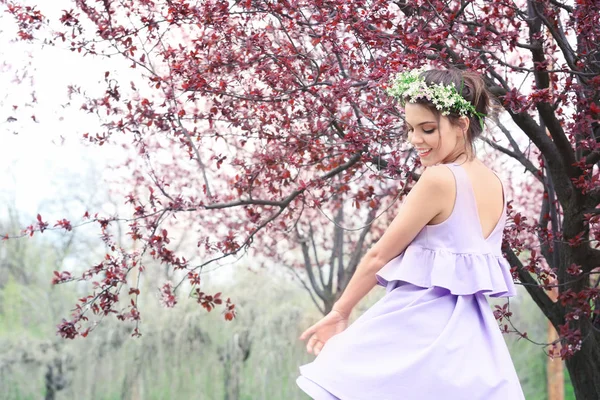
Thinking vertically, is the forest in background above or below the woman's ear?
below

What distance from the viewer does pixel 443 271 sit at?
186cm

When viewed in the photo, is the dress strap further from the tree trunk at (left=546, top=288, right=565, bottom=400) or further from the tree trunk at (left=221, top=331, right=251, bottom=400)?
the tree trunk at (left=546, top=288, right=565, bottom=400)

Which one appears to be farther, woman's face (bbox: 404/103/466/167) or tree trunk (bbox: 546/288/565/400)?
tree trunk (bbox: 546/288/565/400)

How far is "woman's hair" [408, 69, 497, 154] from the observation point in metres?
1.99

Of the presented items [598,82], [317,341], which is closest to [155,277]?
[598,82]

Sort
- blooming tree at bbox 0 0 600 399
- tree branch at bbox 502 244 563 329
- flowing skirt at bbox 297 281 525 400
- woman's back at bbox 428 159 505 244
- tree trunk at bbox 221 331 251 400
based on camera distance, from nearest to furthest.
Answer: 1. flowing skirt at bbox 297 281 525 400
2. woman's back at bbox 428 159 505 244
3. blooming tree at bbox 0 0 600 399
4. tree branch at bbox 502 244 563 329
5. tree trunk at bbox 221 331 251 400

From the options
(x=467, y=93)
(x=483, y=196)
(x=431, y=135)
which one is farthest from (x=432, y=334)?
(x=467, y=93)

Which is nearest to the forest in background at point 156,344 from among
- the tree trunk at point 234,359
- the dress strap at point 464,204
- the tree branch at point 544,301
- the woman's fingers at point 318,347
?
the tree trunk at point 234,359

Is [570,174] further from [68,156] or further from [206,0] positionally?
[68,156]

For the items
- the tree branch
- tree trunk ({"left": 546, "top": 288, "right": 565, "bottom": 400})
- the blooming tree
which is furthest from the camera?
tree trunk ({"left": 546, "top": 288, "right": 565, "bottom": 400})

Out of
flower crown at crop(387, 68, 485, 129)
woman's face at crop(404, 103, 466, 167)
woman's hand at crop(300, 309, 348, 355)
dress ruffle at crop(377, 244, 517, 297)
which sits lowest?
woman's hand at crop(300, 309, 348, 355)

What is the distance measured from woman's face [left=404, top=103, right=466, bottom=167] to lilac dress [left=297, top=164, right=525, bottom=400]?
76 millimetres

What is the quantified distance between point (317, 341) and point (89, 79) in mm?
5583

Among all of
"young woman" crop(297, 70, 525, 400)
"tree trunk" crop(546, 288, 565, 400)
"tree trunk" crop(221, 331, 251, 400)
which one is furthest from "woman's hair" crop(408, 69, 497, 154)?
"tree trunk" crop(546, 288, 565, 400)
